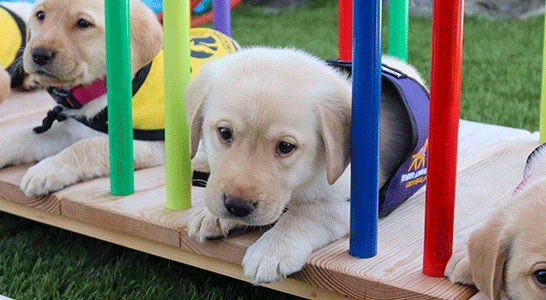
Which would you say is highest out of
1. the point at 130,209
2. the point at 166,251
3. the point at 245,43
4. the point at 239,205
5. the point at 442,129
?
the point at 442,129

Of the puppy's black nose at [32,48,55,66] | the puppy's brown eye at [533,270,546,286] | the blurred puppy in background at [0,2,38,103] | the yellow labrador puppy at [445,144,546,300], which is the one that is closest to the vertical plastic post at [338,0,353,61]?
the puppy's black nose at [32,48,55,66]

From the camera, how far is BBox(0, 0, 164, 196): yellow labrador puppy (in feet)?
9.16

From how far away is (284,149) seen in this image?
1.99 metres

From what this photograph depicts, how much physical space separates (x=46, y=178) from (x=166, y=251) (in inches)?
25.9

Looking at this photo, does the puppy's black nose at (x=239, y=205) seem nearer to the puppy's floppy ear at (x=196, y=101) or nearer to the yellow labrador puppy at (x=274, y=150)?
the yellow labrador puppy at (x=274, y=150)

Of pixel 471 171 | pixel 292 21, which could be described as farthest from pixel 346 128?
pixel 292 21

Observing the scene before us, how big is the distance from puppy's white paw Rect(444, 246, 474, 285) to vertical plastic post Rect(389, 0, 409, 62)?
1.92 meters

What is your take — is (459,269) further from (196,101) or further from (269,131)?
(196,101)

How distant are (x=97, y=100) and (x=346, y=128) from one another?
1502 millimetres

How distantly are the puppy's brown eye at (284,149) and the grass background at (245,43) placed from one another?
825mm

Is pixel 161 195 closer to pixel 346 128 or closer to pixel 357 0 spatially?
pixel 346 128

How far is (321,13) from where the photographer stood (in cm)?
1091

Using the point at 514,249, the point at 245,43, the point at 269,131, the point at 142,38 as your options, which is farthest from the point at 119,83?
the point at 245,43

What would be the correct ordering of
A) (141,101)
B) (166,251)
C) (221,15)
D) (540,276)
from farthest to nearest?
(221,15) → (141,101) → (166,251) → (540,276)
